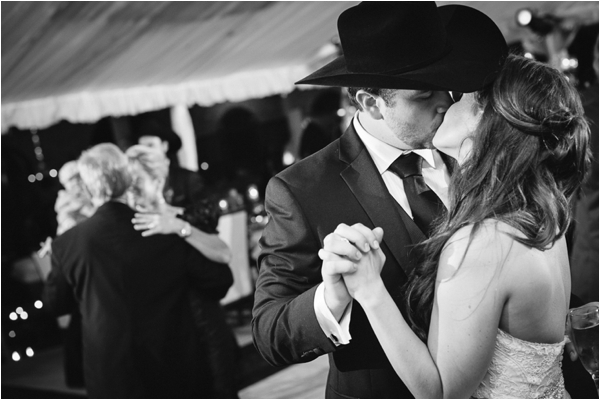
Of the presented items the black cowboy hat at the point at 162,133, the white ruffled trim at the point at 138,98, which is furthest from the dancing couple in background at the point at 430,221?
the white ruffled trim at the point at 138,98

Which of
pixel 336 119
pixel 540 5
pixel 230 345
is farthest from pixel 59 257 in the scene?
pixel 336 119

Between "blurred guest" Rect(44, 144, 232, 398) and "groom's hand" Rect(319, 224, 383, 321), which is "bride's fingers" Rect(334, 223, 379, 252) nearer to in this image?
"groom's hand" Rect(319, 224, 383, 321)

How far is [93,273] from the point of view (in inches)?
127

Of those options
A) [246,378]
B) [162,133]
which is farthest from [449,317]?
[162,133]

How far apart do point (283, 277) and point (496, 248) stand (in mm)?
578

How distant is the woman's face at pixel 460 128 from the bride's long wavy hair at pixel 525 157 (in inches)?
1.0

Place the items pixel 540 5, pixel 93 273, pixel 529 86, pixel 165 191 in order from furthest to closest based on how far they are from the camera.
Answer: pixel 540 5 < pixel 165 191 < pixel 93 273 < pixel 529 86

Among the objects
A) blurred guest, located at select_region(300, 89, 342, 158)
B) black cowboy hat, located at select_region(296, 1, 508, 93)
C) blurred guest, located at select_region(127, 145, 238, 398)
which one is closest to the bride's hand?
blurred guest, located at select_region(127, 145, 238, 398)

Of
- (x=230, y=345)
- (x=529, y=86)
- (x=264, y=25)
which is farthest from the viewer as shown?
(x=264, y=25)

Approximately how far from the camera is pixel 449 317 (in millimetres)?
1473

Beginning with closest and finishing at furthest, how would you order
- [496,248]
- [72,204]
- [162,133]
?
[496,248], [72,204], [162,133]

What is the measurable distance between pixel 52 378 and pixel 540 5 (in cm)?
582

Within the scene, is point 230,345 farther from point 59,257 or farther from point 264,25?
point 264,25

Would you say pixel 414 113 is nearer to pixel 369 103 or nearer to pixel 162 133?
pixel 369 103
